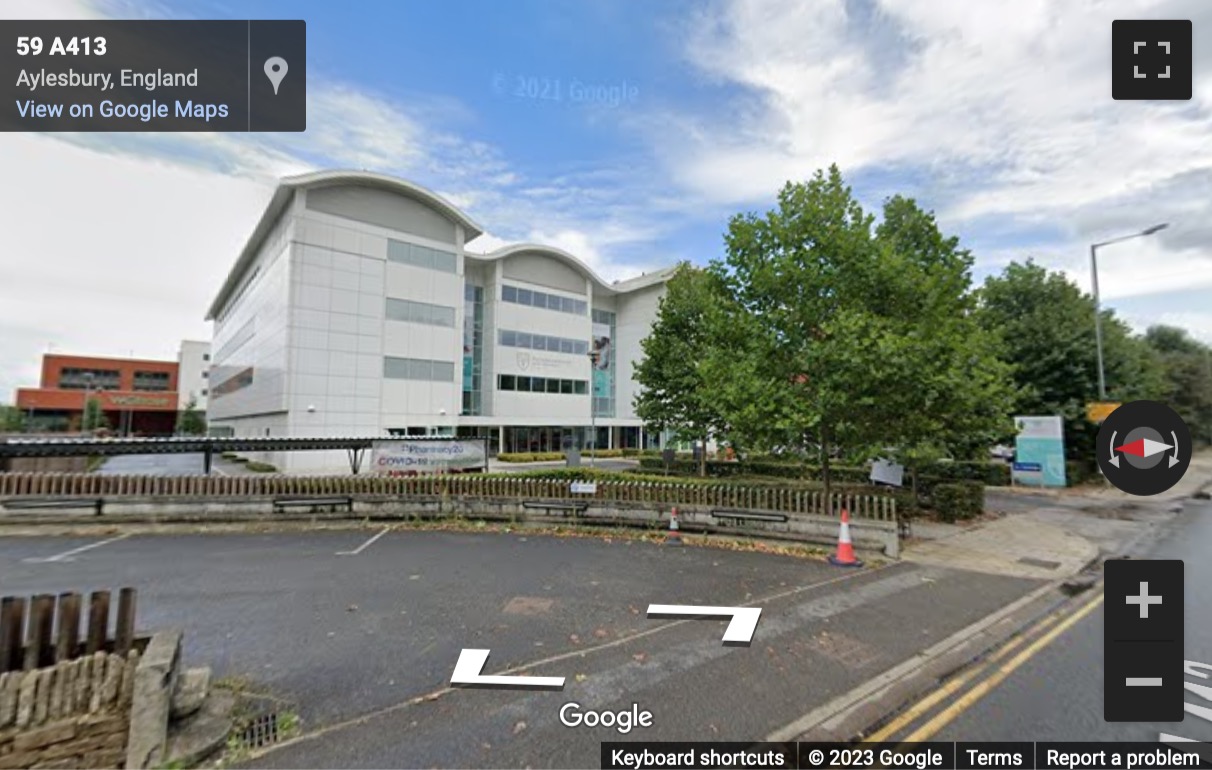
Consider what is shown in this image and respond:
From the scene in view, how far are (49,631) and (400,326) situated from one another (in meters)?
31.9

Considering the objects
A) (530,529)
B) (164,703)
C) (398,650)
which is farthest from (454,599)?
(530,529)

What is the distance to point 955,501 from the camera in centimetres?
1395

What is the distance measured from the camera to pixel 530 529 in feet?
39.3

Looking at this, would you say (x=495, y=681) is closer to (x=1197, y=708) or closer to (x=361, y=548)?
(x=1197, y=708)

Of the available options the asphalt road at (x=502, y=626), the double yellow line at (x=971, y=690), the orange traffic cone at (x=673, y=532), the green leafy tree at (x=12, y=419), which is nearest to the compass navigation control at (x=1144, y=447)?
the double yellow line at (x=971, y=690)

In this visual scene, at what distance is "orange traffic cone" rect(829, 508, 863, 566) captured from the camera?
910 cm

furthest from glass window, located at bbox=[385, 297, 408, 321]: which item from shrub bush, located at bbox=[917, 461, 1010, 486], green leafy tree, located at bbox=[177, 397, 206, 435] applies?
green leafy tree, located at bbox=[177, 397, 206, 435]

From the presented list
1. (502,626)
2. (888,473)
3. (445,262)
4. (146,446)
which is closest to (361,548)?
(502,626)

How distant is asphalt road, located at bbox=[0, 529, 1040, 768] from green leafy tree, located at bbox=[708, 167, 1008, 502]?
10.5 feet

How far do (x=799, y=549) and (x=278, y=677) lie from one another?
8.73m

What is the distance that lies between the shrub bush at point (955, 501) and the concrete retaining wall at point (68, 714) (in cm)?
1631

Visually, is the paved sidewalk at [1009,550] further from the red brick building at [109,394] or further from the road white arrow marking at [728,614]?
the red brick building at [109,394]

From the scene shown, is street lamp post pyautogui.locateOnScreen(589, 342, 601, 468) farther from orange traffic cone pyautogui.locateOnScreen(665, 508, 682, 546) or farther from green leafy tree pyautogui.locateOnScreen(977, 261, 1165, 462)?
green leafy tree pyautogui.locateOnScreen(977, 261, 1165, 462)

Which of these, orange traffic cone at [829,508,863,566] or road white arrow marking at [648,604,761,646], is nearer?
road white arrow marking at [648,604,761,646]
